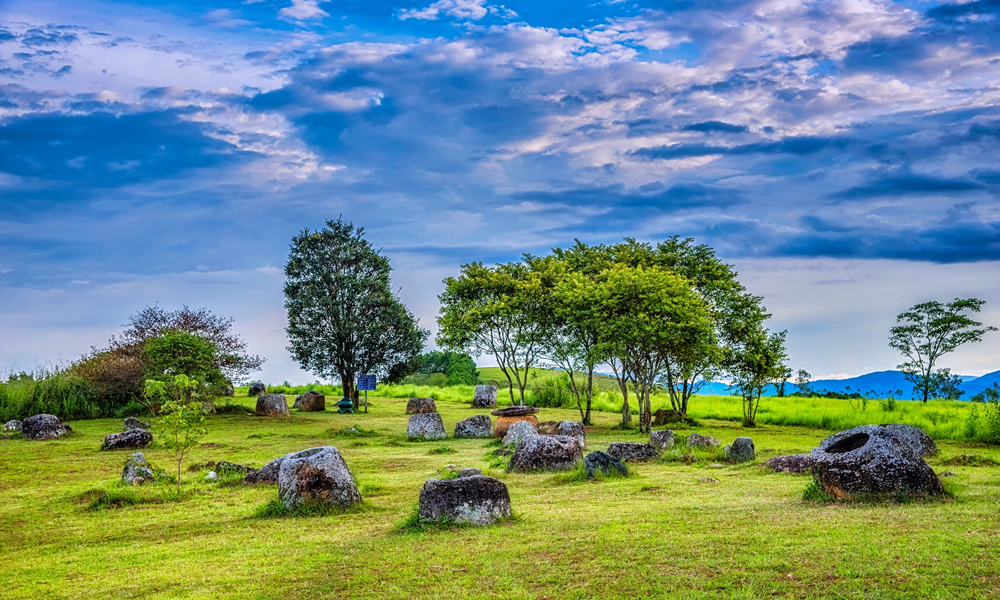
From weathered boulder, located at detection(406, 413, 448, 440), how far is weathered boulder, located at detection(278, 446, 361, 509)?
16017mm

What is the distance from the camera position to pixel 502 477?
59.6 feet

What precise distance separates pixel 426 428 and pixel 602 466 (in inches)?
553

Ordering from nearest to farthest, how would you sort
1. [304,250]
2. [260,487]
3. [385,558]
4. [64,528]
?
[385,558]
[64,528]
[260,487]
[304,250]

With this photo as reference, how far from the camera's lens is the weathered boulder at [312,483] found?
44.5 ft

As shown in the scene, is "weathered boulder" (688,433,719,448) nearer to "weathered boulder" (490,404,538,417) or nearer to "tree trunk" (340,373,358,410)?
"weathered boulder" (490,404,538,417)

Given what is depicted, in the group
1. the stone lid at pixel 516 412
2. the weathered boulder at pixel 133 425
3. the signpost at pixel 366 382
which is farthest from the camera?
the signpost at pixel 366 382

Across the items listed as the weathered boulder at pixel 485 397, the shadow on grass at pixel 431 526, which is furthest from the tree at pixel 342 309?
the shadow on grass at pixel 431 526

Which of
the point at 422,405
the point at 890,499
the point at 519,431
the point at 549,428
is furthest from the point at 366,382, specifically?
the point at 890,499

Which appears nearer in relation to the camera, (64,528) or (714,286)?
(64,528)

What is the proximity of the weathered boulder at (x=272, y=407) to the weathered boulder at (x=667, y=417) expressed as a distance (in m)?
20.8

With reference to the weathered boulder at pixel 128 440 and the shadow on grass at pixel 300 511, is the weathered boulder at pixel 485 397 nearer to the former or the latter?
the weathered boulder at pixel 128 440

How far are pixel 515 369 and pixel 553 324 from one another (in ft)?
12.0

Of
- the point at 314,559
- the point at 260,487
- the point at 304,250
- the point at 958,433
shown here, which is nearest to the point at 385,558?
the point at 314,559

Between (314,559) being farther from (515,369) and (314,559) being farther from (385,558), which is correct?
(515,369)
